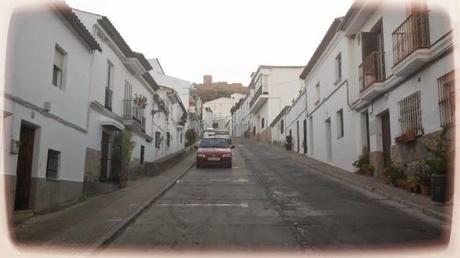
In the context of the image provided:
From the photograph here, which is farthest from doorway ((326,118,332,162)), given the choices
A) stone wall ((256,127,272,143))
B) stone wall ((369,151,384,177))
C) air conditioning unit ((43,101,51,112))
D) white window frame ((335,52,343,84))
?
stone wall ((256,127,272,143))

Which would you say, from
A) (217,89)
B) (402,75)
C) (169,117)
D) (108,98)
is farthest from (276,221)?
(217,89)

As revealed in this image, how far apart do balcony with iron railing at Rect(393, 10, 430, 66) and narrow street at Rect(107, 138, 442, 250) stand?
4.22m

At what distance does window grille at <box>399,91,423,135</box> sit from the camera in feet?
43.7

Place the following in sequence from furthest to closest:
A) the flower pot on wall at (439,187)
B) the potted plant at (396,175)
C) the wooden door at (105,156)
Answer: the wooden door at (105,156) < the potted plant at (396,175) < the flower pot on wall at (439,187)

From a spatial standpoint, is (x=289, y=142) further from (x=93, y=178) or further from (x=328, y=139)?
(x=93, y=178)

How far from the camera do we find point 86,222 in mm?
9844

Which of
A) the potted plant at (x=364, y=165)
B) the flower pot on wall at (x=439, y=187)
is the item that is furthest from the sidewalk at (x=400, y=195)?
the potted plant at (x=364, y=165)

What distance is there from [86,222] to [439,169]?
794 cm

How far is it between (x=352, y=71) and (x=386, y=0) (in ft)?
14.3

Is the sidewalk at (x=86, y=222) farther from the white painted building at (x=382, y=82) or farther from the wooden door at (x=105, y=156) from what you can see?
the white painted building at (x=382, y=82)

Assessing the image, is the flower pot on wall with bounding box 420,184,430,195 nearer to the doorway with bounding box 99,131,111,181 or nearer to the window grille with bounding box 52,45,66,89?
the window grille with bounding box 52,45,66,89

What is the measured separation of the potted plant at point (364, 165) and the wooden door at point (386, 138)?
0.76m

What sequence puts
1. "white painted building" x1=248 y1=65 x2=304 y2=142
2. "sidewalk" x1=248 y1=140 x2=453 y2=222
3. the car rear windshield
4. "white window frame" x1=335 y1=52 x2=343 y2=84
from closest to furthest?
"sidewalk" x1=248 y1=140 x2=453 y2=222, "white window frame" x1=335 y1=52 x2=343 y2=84, the car rear windshield, "white painted building" x1=248 y1=65 x2=304 y2=142

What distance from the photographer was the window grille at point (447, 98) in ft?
36.6
